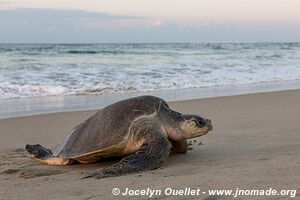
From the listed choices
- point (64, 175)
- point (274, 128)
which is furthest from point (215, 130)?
point (64, 175)

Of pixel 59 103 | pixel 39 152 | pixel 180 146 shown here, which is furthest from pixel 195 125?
pixel 59 103

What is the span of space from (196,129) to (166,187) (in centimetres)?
117

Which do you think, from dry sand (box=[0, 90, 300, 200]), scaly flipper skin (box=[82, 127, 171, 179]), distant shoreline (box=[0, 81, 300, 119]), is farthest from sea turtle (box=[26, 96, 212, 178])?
distant shoreline (box=[0, 81, 300, 119])

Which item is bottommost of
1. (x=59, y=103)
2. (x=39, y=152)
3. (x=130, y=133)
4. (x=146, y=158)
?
(x=59, y=103)

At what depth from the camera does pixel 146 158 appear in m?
3.43

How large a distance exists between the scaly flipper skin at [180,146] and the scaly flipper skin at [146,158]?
330 millimetres

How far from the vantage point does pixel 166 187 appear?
2.72 metres

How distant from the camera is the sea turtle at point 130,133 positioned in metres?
3.66

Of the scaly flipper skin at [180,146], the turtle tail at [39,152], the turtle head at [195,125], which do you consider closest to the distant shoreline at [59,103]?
the turtle tail at [39,152]

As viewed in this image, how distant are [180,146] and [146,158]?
2.21ft

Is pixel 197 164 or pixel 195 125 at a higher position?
pixel 195 125

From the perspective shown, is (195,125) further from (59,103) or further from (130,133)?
(59,103)

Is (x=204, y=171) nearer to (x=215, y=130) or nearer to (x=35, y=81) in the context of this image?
(x=215, y=130)

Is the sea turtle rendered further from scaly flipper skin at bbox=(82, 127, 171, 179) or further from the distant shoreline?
the distant shoreline
